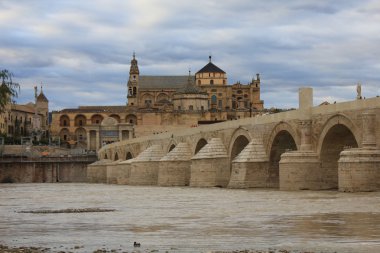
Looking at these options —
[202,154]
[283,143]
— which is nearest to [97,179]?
[202,154]

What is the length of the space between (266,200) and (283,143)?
14.1 metres

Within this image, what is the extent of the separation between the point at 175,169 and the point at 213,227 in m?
37.8

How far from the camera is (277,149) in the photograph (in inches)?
1822

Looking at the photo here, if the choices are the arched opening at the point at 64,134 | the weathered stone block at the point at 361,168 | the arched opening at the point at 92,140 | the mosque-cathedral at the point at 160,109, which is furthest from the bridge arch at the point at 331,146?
the arched opening at the point at 64,134

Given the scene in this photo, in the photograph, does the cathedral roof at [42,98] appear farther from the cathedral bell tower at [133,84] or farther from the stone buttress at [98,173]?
the stone buttress at [98,173]

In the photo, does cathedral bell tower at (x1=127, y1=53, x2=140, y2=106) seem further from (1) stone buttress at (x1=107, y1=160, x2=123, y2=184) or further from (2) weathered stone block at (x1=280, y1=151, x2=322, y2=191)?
(2) weathered stone block at (x1=280, y1=151, x2=322, y2=191)

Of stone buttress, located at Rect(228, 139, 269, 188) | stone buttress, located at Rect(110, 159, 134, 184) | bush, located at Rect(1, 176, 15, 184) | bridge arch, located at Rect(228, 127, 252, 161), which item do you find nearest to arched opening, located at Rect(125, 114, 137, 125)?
bush, located at Rect(1, 176, 15, 184)

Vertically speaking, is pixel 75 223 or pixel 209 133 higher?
pixel 209 133

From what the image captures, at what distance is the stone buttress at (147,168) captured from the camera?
65.9 meters

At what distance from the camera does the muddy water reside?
17.6 meters

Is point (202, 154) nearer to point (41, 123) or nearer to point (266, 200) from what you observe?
point (266, 200)

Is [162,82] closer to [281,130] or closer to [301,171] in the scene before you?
[281,130]

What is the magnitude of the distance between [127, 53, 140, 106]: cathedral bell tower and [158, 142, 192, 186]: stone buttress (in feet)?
324

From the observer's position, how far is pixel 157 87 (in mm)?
160125
